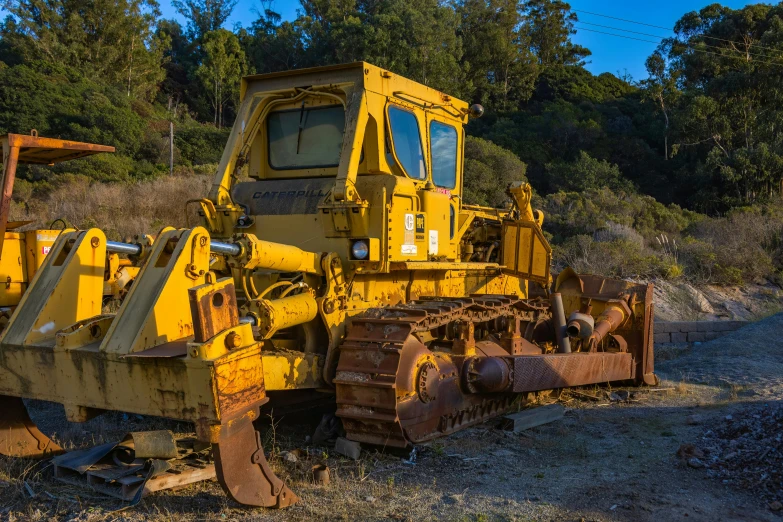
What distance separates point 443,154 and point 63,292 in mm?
3797

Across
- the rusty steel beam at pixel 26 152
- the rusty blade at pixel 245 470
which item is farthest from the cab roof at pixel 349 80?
the rusty blade at pixel 245 470

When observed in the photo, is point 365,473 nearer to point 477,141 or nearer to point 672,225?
point 672,225

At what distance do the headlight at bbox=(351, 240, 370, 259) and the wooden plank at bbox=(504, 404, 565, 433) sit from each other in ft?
6.65

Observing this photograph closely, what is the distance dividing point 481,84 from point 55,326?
38.2m

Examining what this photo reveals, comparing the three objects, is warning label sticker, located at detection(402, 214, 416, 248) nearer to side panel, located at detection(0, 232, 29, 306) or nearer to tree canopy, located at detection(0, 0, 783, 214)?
side panel, located at detection(0, 232, 29, 306)

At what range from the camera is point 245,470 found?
414 cm

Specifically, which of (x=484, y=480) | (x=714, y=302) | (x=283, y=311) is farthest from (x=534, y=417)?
(x=714, y=302)

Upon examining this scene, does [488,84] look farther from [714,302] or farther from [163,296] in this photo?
[163,296]

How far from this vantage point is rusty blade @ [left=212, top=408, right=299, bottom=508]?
4004mm

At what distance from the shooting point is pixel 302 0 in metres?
46.1

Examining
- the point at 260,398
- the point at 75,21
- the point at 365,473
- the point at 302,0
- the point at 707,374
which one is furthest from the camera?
Answer: the point at 302,0

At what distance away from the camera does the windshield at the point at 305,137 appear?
646 cm

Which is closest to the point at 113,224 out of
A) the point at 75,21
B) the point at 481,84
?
the point at 75,21

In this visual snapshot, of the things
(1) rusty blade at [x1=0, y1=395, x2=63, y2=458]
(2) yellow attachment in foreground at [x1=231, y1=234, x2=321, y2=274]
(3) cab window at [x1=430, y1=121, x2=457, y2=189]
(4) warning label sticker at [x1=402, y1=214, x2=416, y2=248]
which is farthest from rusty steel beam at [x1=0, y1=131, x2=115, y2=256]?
(3) cab window at [x1=430, y1=121, x2=457, y2=189]
